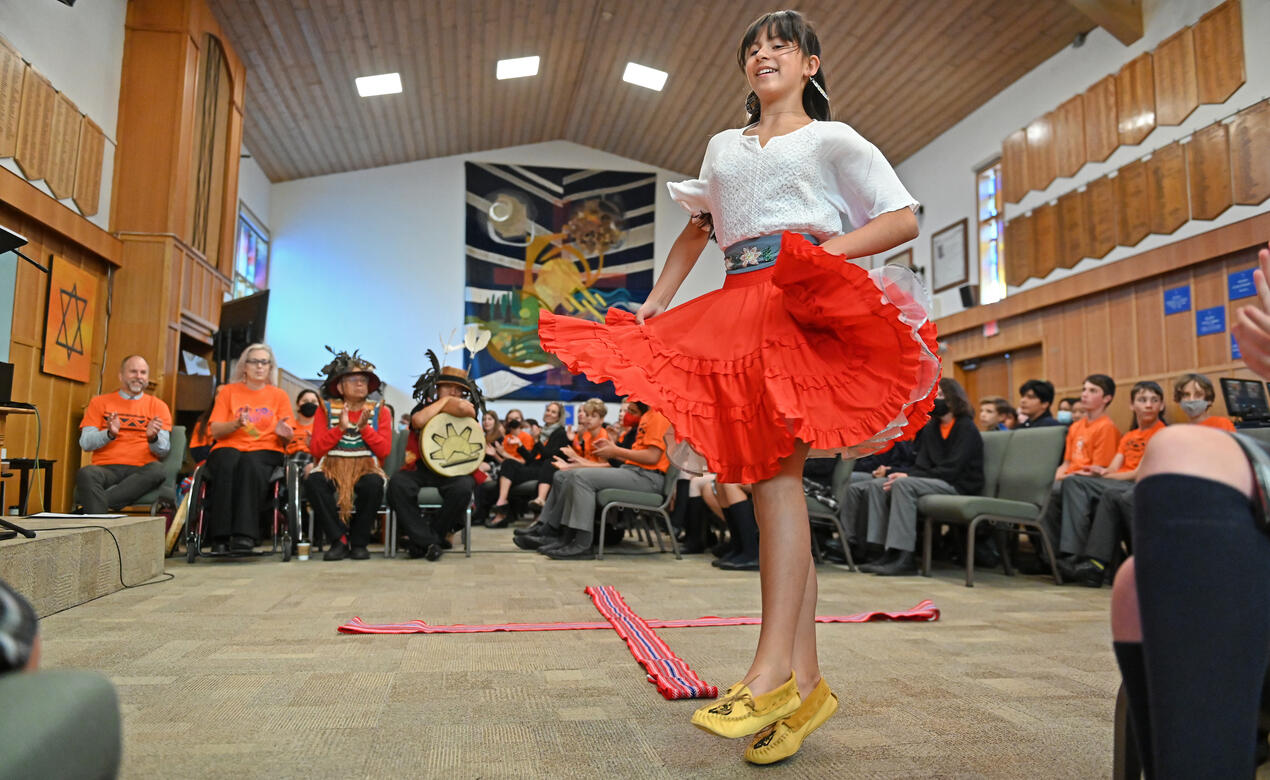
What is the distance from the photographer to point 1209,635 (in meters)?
0.66

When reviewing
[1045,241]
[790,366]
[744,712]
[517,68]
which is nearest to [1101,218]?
[1045,241]

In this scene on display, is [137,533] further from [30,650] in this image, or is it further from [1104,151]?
[1104,151]

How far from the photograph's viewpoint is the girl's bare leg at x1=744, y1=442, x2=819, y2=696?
142cm

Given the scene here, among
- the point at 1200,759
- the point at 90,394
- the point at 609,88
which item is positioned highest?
the point at 609,88

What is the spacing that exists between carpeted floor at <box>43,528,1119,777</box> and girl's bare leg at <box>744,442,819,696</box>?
151 millimetres

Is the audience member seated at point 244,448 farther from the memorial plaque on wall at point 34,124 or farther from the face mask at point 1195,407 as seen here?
the face mask at point 1195,407

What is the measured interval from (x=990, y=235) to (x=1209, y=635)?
1079 cm

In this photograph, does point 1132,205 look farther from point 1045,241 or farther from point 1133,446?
point 1133,446

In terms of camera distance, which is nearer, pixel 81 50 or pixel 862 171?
pixel 862 171

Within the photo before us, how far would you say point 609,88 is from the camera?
1226 cm

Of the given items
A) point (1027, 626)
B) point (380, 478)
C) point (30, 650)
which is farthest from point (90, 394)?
point (30, 650)

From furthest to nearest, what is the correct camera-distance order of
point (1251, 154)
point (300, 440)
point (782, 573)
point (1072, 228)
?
1. point (1072, 228)
2. point (1251, 154)
3. point (300, 440)
4. point (782, 573)

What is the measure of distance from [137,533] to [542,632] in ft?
6.79

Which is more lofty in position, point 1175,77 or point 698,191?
point 1175,77
